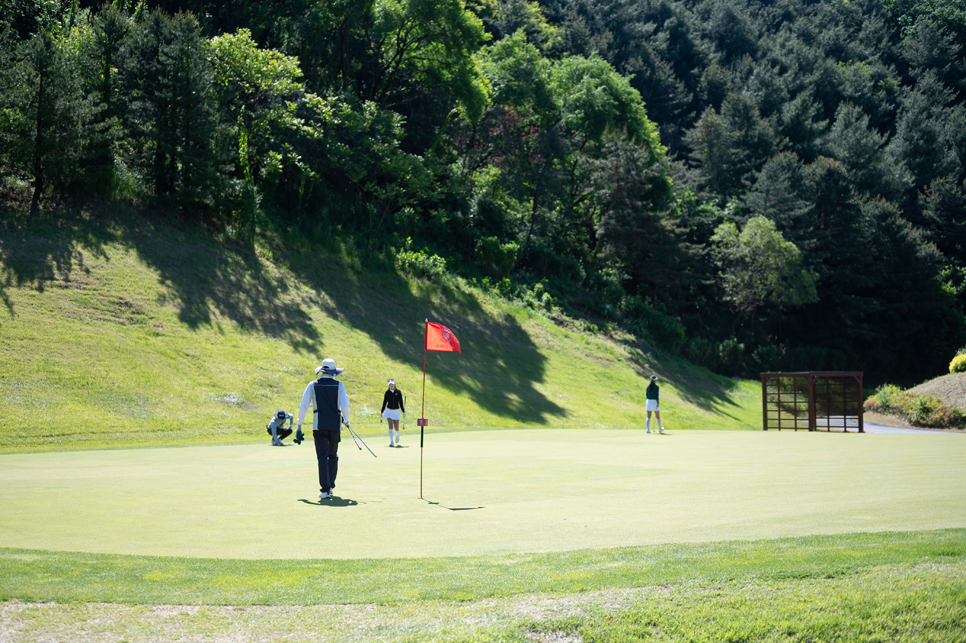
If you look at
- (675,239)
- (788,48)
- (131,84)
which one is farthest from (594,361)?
(788,48)

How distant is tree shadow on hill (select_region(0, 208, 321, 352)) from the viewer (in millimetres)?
31406

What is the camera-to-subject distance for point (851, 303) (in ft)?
226

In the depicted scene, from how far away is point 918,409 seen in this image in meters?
35.8

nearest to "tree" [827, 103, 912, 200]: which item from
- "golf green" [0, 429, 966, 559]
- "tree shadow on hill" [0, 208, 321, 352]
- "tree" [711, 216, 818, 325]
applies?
"tree" [711, 216, 818, 325]

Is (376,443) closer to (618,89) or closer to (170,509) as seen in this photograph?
(170,509)

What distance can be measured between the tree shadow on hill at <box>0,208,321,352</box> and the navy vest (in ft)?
71.9

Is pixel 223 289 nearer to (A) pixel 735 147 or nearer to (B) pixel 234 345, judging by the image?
(B) pixel 234 345

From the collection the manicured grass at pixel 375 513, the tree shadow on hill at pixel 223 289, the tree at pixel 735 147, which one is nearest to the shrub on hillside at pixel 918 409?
the manicured grass at pixel 375 513

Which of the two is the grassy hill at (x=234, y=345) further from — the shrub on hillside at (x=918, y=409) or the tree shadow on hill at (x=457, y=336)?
the shrub on hillside at (x=918, y=409)

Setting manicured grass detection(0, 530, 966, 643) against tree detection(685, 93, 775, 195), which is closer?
manicured grass detection(0, 530, 966, 643)

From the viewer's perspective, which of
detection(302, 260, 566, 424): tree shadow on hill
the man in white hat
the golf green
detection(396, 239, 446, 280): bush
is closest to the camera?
the golf green

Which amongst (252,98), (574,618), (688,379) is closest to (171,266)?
(252,98)

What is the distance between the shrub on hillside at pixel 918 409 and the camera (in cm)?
3425

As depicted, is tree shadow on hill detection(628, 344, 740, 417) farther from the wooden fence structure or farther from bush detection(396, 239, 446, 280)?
bush detection(396, 239, 446, 280)
